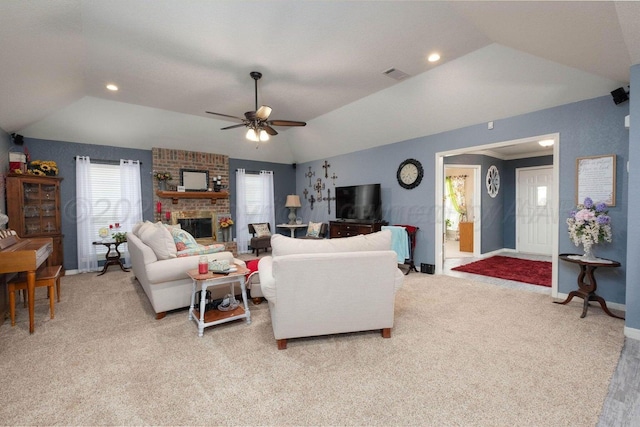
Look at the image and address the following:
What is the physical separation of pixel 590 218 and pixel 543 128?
1.34 metres

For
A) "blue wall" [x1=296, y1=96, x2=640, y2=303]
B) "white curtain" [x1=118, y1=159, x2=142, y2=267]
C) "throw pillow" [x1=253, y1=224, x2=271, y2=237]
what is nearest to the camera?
"blue wall" [x1=296, y1=96, x2=640, y2=303]

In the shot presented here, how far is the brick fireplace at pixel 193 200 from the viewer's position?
606 centimetres

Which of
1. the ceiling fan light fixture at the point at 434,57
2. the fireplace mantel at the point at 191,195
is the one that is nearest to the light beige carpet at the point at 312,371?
the ceiling fan light fixture at the point at 434,57

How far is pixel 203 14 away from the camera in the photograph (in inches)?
98.9

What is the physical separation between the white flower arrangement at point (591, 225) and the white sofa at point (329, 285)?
7.50 ft

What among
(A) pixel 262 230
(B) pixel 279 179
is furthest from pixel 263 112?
(B) pixel 279 179

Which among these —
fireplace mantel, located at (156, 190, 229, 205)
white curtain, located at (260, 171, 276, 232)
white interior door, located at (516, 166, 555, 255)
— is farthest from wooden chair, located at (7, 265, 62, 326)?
white interior door, located at (516, 166, 555, 255)

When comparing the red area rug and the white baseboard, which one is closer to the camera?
the white baseboard

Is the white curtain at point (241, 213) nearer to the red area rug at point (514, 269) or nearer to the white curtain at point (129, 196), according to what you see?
the white curtain at point (129, 196)

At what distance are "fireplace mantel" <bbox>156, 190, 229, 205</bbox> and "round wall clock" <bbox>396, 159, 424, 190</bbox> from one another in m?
4.02

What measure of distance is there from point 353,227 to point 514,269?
305 cm

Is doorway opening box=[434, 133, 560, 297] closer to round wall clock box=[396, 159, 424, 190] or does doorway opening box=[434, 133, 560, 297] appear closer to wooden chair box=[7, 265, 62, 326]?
round wall clock box=[396, 159, 424, 190]

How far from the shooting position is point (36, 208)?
15.4ft

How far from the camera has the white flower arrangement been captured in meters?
3.06
